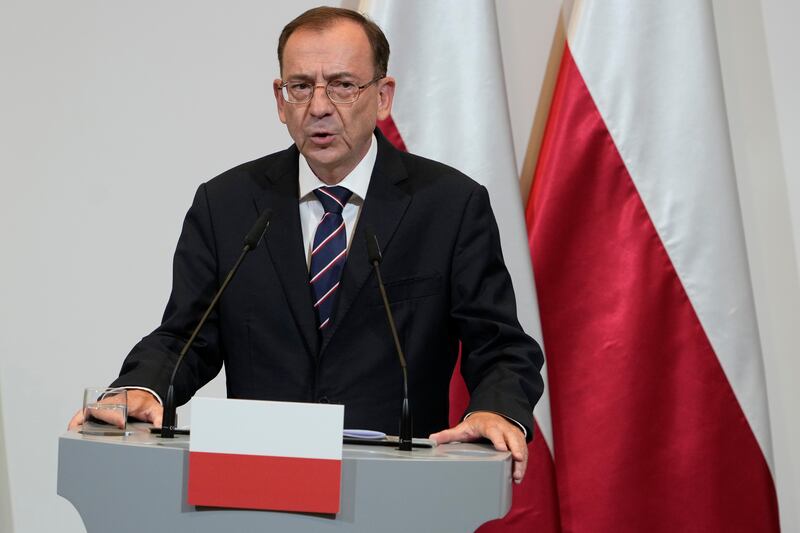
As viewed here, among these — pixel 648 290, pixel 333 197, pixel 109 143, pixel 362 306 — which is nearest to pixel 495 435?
pixel 362 306

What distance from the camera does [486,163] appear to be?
2936 mm

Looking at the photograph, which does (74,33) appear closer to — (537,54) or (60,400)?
(60,400)

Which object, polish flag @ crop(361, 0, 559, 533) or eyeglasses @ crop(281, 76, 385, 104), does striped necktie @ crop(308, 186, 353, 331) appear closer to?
eyeglasses @ crop(281, 76, 385, 104)

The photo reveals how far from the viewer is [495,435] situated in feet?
5.48

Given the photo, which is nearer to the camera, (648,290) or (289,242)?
(289,242)

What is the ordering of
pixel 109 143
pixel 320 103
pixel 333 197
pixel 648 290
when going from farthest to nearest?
pixel 109 143 → pixel 648 290 → pixel 333 197 → pixel 320 103

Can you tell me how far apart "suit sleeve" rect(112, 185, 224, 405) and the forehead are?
40 cm

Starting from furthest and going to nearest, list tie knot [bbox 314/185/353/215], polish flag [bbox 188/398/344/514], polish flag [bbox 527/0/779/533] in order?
1. polish flag [bbox 527/0/779/533]
2. tie knot [bbox 314/185/353/215]
3. polish flag [bbox 188/398/344/514]

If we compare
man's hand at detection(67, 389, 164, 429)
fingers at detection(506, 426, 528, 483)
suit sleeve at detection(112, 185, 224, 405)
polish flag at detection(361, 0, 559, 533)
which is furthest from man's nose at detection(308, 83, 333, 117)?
polish flag at detection(361, 0, 559, 533)

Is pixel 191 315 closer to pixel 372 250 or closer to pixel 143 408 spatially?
pixel 143 408

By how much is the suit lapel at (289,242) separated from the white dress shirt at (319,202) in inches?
1.1

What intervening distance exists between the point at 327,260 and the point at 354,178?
205 mm

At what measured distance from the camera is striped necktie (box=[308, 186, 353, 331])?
2.12 m

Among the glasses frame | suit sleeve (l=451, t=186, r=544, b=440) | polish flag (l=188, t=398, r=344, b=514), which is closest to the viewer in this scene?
polish flag (l=188, t=398, r=344, b=514)
